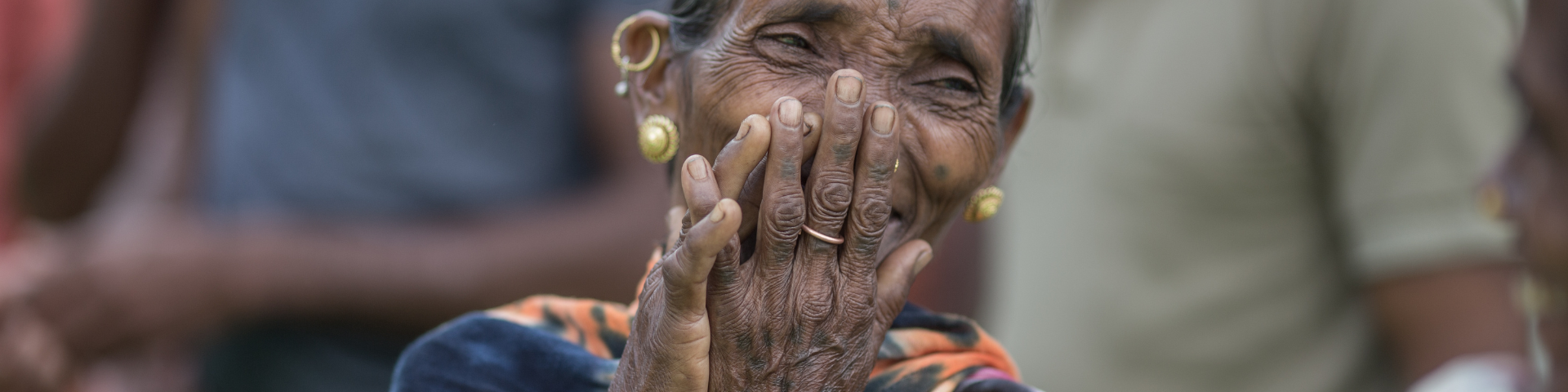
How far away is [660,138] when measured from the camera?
A: 197cm

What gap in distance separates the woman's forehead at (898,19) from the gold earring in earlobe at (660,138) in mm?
207

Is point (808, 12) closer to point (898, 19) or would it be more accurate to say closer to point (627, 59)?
point (898, 19)

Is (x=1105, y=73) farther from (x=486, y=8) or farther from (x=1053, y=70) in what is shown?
(x=486, y=8)

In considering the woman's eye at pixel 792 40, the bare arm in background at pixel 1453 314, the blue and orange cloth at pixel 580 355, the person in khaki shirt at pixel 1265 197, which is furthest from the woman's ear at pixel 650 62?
the bare arm in background at pixel 1453 314

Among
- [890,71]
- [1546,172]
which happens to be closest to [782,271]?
[890,71]

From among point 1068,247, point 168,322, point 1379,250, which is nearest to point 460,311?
point 168,322

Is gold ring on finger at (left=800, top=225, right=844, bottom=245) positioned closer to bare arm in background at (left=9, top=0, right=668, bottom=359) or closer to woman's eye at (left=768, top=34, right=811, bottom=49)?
woman's eye at (left=768, top=34, right=811, bottom=49)

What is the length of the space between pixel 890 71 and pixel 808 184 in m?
0.33

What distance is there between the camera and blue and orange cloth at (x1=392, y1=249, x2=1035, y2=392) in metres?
1.87

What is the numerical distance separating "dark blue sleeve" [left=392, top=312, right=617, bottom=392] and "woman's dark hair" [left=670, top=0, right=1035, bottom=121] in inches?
21.0

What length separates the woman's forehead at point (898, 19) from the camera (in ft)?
5.90

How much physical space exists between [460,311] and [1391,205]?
2.60 m

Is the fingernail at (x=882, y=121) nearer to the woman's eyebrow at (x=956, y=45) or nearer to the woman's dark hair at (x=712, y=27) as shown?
the woman's eyebrow at (x=956, y=45)

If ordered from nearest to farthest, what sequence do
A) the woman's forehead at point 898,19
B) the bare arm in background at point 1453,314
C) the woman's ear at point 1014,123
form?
the woman's forehead at point 898,19 → the woman's ear at point 1014,123 → the bare arm in background at point 1453,314
